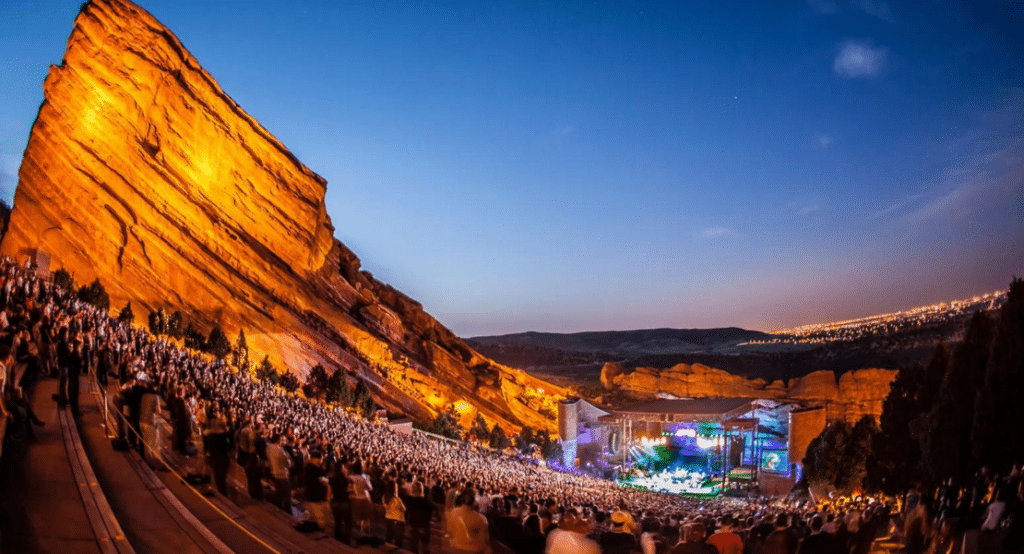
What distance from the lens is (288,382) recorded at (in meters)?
44.3

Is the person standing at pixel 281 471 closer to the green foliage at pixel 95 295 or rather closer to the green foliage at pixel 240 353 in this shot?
the green foliage at pixel 95 295

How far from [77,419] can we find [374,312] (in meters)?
50.8

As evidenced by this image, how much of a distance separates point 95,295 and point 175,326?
555 centimetres

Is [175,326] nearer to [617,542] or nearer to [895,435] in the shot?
[895,435]

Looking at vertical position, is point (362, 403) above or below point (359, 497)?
below

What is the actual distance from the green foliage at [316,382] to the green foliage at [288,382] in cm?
150

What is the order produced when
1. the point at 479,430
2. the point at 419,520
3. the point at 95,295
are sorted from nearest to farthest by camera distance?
the point at 419,520 < the point at 95,295 < the point at 479,430

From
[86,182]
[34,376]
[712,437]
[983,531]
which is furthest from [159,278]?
[983,531]

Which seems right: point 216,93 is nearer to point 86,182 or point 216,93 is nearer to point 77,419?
point 86,182

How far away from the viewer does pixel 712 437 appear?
46500 mm

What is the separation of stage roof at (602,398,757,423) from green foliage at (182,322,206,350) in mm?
31859

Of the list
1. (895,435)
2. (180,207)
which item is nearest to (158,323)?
(180,207)

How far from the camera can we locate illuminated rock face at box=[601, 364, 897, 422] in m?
57.8

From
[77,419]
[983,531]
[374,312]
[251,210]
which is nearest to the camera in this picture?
[983,531]
